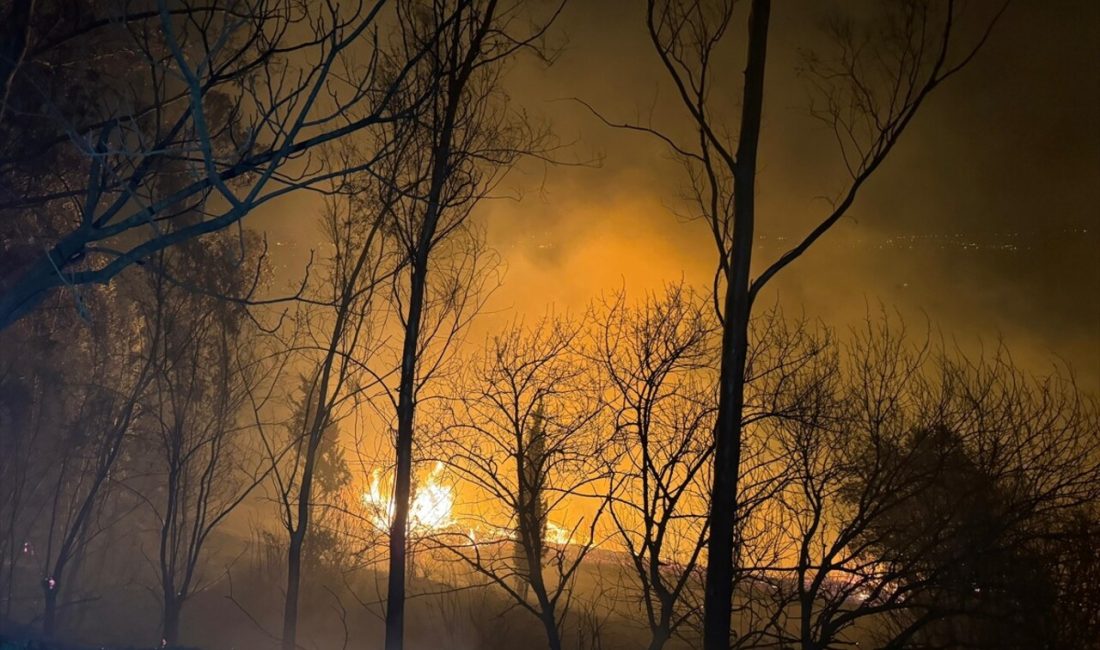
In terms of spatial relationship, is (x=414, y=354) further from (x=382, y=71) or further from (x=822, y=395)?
(x=822, y=395)

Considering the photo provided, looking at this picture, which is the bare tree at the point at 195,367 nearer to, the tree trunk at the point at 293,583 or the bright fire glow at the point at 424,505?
the tree trunk at the point at 293,583

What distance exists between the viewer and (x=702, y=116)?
844 cm

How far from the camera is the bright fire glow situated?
10508 millimetres

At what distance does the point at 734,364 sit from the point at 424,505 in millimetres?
5486

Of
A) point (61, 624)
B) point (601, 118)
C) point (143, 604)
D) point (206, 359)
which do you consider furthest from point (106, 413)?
point (601, 118)

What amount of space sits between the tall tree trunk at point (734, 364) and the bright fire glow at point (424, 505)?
176 inches

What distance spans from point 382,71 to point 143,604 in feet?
96.7

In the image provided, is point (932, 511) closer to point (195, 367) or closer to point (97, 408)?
point (195, 367)

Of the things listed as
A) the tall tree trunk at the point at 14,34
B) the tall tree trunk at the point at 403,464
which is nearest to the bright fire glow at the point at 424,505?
the tall tree trunk at the point at 403,464

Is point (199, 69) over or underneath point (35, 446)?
over

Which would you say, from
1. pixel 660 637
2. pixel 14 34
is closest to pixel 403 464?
pixel 660 637

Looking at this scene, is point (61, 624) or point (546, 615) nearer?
point (546, 615)

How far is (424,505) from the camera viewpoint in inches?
436

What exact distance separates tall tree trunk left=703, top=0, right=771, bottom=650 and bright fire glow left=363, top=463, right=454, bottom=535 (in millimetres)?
4476
